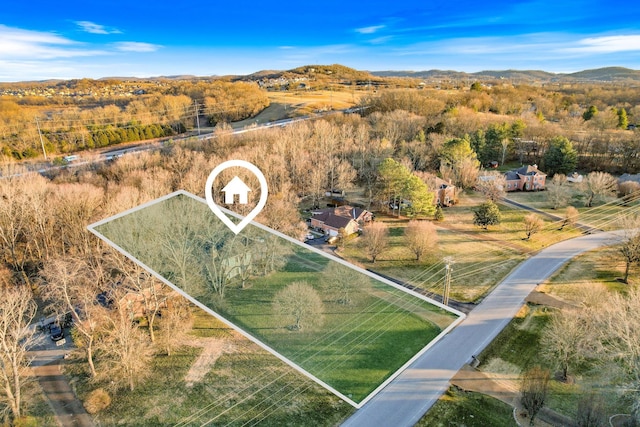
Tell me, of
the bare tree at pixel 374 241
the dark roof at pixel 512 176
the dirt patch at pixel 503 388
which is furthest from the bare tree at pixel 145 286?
the dark roof at pixel 512 176

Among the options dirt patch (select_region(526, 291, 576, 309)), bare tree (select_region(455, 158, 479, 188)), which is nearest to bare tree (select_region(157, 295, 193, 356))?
dirt patch (select_region(526, 291, 576, 309))

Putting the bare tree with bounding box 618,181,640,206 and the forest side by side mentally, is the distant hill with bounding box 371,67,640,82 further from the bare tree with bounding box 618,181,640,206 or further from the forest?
the bare tree with bounding box 618,181,640,206

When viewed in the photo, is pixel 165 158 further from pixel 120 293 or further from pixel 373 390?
pixel 373 390

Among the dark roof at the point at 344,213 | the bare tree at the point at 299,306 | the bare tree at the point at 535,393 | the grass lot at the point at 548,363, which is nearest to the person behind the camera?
the bare tree at the point at 299,306

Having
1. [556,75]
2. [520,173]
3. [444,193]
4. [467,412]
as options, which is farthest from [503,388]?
[556,75]

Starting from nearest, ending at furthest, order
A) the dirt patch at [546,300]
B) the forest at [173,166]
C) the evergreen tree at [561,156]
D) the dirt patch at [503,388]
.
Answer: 1. the dirt patch at [503,388]
2. the forest at [173,166]
3. the dirt patch at [546,300]
4. the evergreen tree at [561,156]

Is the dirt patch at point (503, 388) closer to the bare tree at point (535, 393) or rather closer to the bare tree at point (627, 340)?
the bare tree at point (535, 393)

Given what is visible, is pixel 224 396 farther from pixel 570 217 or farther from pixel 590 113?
pixel 590 113
